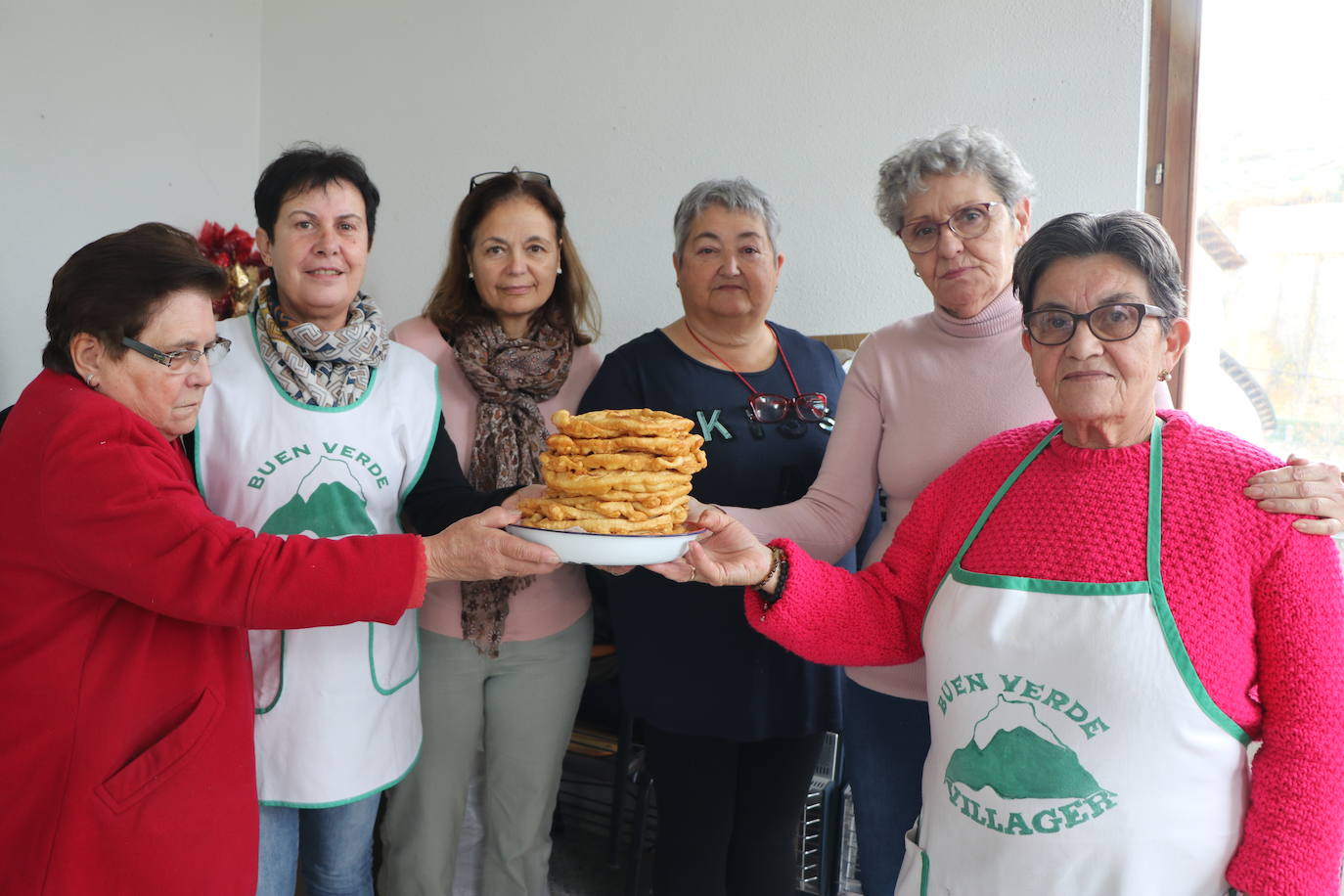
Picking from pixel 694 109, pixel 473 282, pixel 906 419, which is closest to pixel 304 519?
pixel 473 282

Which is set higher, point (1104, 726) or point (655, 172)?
point (655, 172)

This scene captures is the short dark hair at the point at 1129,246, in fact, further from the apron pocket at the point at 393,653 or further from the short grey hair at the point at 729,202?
the apron pocket at the point at 393,653

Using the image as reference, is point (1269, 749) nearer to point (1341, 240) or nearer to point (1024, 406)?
point (1024, 406)

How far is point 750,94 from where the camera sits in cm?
291

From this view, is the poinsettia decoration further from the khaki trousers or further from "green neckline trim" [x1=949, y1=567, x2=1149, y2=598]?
"green neckline trim" [x1=949, y1=567, x2=1149, y2=598]

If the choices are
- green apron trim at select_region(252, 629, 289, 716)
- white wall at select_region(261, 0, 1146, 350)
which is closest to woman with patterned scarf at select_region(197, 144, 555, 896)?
Result: green apron trim at select_region(252, 629, 289, 716)

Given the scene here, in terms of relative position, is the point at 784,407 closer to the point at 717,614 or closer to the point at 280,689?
the point at 717,614

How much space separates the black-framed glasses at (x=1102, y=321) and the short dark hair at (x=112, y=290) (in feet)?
4.19

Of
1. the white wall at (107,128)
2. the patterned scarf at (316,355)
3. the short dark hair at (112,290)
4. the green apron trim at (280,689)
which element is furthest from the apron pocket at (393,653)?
the white wall at (107,128)

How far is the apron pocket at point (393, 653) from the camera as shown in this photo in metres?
1.77

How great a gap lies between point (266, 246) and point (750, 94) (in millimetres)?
1634

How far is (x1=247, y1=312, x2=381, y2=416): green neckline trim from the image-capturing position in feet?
5.61

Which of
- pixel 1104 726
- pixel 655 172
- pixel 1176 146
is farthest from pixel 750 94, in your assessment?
pixel 1104 726

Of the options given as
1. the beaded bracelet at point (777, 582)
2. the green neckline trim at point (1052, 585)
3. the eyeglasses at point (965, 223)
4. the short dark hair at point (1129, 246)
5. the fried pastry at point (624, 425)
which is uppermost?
the eyeglasses at point (965, 223)
